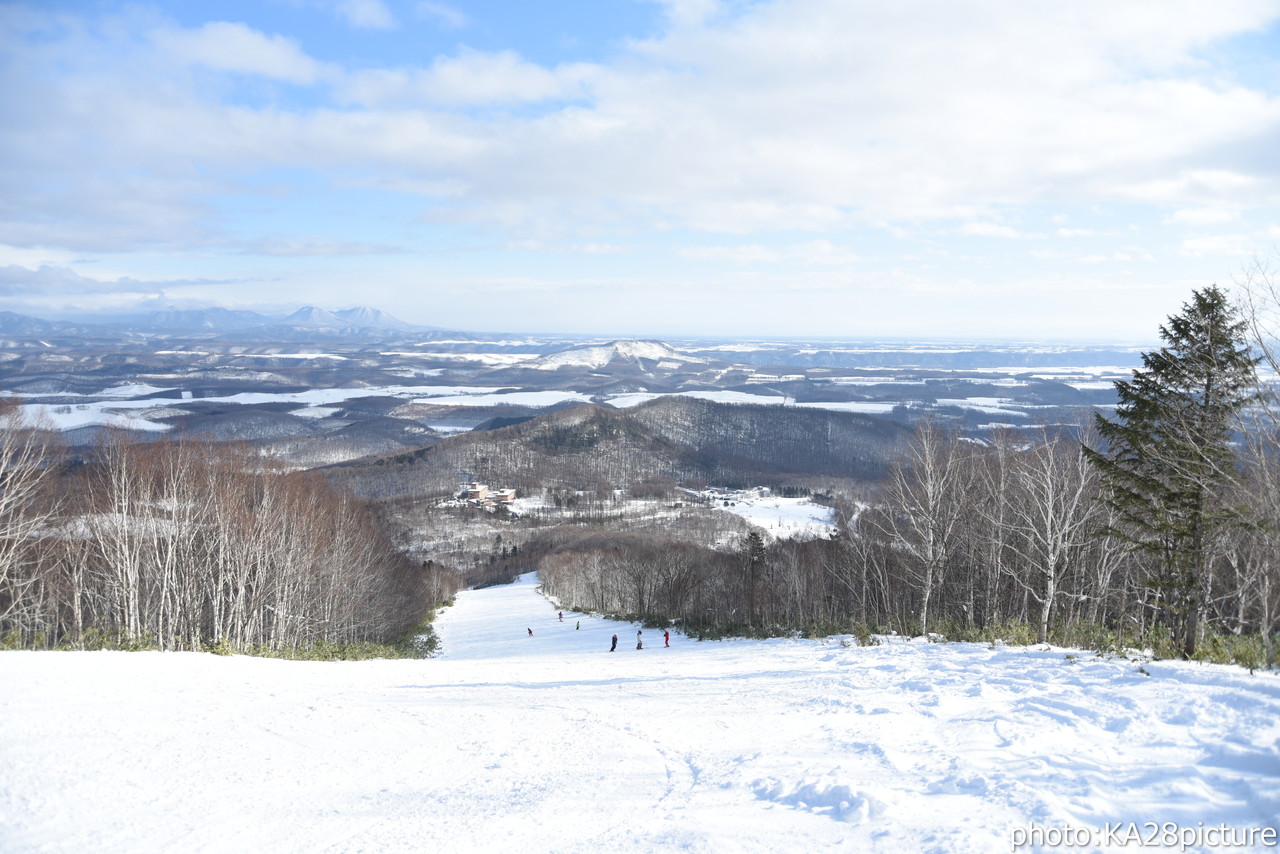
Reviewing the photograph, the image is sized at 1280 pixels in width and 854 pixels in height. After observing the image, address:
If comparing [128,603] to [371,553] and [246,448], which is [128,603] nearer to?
[246,448]

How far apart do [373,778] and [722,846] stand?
201 inches

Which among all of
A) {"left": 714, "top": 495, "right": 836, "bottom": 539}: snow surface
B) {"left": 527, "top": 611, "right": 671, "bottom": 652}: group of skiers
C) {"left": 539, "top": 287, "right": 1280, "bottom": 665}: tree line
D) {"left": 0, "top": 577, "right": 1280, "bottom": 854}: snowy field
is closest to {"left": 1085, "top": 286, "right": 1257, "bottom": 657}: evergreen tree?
{"left": 539, "top": 287, "right": 1280, "bottom": 665}: tree line

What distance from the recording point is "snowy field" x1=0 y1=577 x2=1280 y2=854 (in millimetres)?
6324

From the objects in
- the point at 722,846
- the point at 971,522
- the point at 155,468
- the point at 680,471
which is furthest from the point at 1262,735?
the point at 680,471

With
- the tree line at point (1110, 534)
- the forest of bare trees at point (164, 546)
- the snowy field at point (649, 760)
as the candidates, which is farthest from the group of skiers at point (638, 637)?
the snowy field at point (649, 760)

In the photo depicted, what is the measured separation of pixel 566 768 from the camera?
8.80m

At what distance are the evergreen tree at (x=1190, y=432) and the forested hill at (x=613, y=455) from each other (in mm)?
129537

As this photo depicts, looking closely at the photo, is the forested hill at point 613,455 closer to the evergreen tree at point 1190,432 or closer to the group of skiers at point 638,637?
the group of skiers at point 638,637

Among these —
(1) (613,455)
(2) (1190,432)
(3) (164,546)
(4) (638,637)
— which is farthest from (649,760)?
(1) (613,455)

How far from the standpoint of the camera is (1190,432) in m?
13.1

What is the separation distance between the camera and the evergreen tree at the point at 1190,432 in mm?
12641

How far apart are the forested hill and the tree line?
10089 centimetres

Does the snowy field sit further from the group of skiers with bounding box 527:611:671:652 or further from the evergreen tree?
the group of skiers with bounding box 527:611:671:652

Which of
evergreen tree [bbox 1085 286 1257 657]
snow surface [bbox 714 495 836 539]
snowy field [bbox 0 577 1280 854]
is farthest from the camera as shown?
snow surface [bbox 714 495 836 539]
